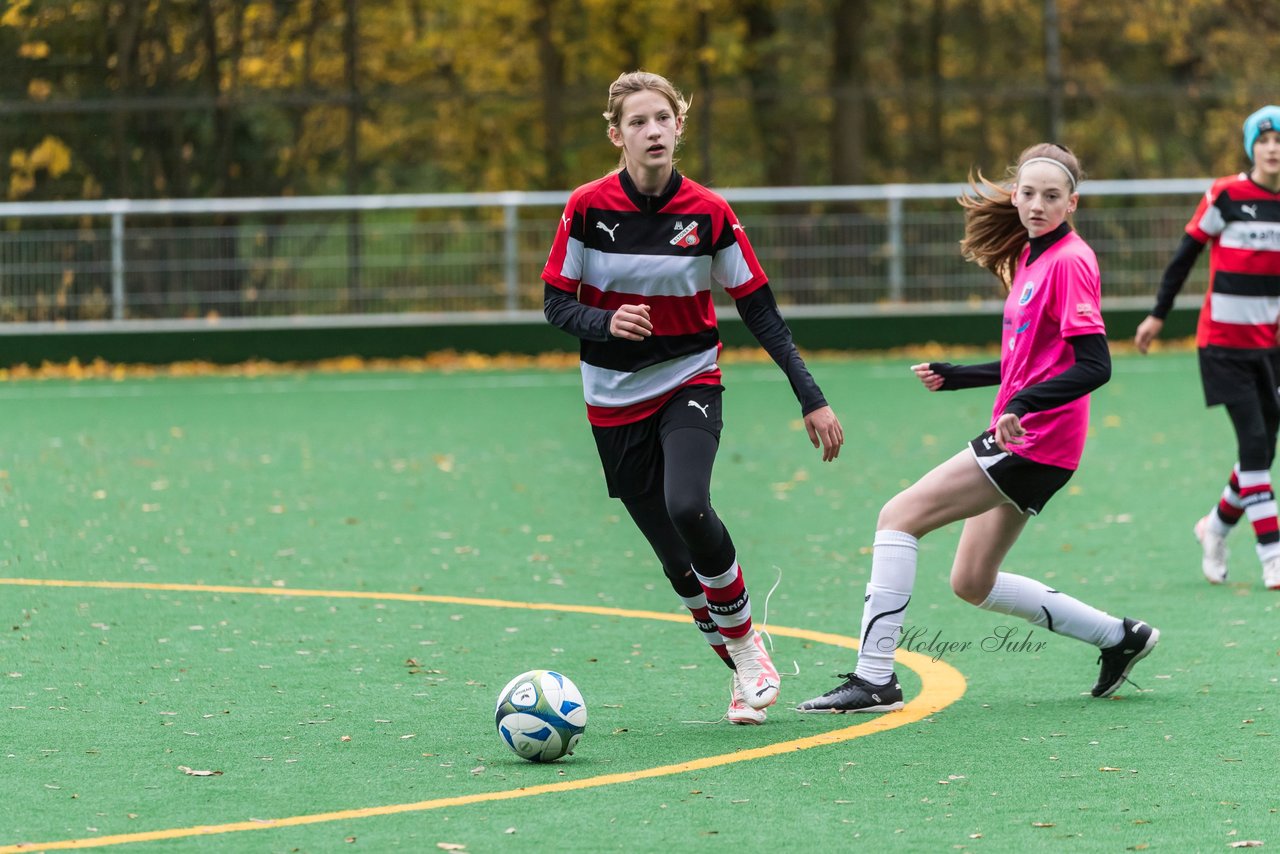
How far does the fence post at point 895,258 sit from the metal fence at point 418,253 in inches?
0.6

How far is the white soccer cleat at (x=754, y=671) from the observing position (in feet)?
20.9

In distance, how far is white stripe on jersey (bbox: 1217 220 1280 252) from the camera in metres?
9.29

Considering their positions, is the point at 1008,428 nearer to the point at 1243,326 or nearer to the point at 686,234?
the point at 686,234

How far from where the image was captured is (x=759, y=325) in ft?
21.4

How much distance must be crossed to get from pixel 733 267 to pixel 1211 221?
145 inches

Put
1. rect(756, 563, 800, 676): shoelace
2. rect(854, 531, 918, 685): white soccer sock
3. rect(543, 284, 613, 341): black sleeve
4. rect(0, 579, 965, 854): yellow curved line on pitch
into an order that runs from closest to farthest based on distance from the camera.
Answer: rect(0, 579, 965, 854): yellow curved line on pitch < rect(543, 284, 613, 341): black sleeve < rect(854, 531, 918, 685): white soccer sock < rect(756, 563, 800, 676): shoelace

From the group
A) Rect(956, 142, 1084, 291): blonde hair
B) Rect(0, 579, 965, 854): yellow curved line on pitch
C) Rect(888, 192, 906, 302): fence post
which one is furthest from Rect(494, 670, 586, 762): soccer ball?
Rect(888, 192, 906, 302): fence post

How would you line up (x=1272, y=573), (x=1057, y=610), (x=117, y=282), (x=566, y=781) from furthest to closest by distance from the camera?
(x=117, y=282)
(x=1272, y=573)
(x=1057, y=610)
(x=566, y=781)

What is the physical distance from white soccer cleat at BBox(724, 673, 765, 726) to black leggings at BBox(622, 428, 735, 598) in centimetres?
38

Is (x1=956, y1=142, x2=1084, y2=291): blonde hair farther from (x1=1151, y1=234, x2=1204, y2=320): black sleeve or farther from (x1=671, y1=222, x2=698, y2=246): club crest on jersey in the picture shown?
(x1=1151, y1=234, x2=1204, y2=320): black sleeve

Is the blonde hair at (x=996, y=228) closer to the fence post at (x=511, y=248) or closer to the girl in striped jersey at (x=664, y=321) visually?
the girl in striped jersey at (x=664, y=321)

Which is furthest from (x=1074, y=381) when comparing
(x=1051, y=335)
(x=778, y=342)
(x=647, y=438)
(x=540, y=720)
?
(x=540, y=720)

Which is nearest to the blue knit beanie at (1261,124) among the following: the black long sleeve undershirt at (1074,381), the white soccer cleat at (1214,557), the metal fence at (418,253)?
the white soccer cleat at (1214,557)

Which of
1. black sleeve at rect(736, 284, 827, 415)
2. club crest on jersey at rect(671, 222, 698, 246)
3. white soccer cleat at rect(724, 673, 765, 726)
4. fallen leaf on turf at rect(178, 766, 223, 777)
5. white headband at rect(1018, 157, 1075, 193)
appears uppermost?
white headband at rect(1018, 157, 1075, 193)
